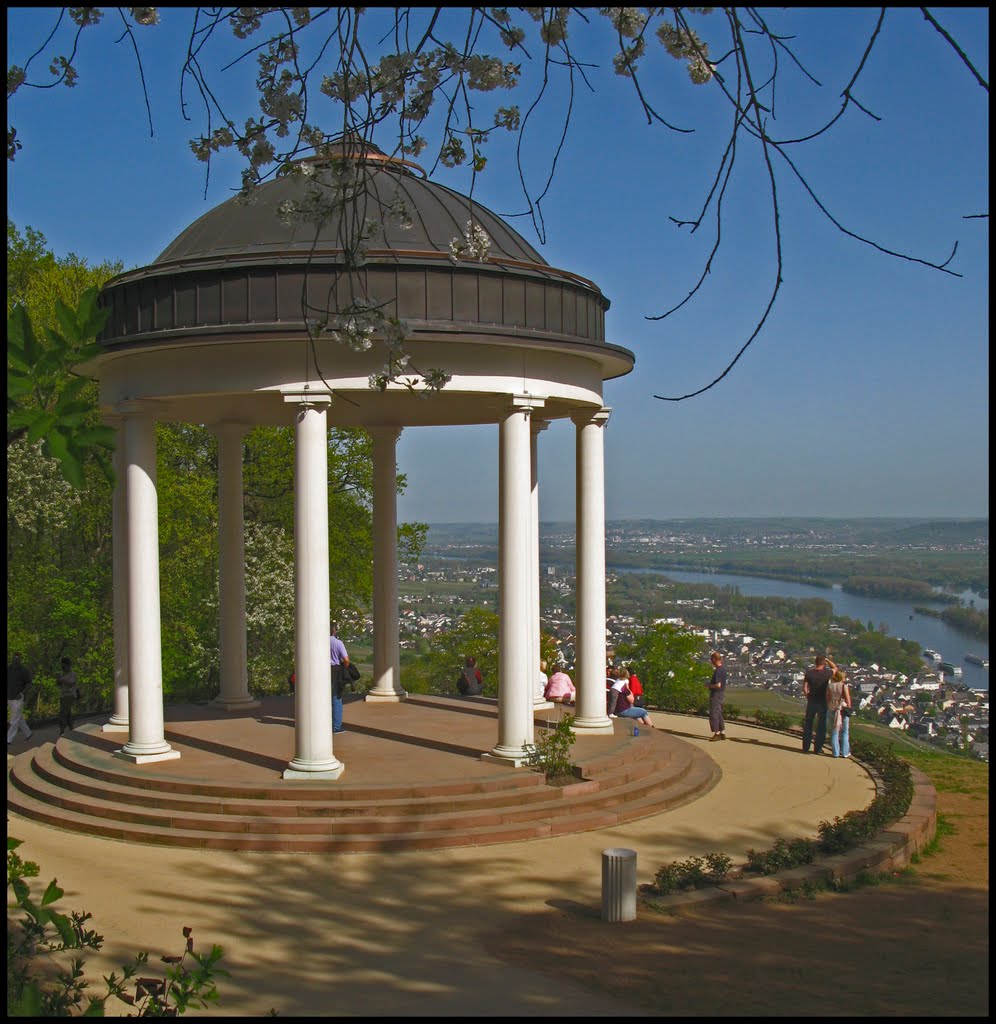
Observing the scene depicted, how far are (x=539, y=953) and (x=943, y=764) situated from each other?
15.3 m

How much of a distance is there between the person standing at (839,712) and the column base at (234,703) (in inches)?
491

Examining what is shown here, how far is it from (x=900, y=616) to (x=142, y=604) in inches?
1464

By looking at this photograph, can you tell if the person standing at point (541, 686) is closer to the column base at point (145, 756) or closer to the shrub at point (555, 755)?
the shrub at point (555, 755)

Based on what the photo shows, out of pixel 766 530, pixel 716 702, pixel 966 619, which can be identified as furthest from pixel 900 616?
pixel 766 530

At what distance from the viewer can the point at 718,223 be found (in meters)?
6.73

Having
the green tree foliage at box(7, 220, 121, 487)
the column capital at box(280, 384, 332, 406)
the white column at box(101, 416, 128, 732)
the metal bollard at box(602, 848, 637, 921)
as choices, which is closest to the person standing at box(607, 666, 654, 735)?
the white column at box(101, 416, 128, 732)

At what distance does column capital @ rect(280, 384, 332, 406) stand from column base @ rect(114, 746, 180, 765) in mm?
6523

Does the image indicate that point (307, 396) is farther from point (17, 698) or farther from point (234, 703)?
point (17, 698)

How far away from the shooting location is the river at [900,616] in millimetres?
34994

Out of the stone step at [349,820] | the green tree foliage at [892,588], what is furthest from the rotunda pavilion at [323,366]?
the green tree foliage at [892,588]

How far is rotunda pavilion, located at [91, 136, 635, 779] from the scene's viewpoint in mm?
17156

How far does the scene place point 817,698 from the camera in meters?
22.4

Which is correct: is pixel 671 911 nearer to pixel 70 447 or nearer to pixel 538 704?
pixel 70 447

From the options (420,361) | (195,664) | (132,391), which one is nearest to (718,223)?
(420,361)
